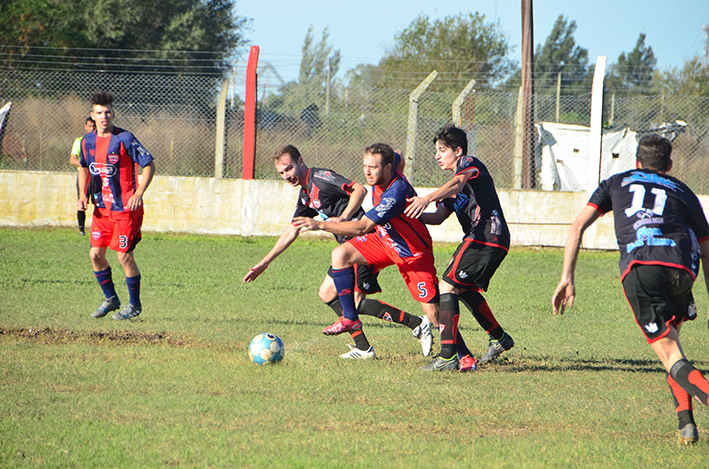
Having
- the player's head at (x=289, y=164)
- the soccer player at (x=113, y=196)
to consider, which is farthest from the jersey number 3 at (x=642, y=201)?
the soccer player at (x=113, y=196)

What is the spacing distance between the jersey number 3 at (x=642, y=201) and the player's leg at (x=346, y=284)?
94.5 inches

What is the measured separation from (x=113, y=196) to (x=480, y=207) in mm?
3832

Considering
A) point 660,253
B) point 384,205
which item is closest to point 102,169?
point 384,205

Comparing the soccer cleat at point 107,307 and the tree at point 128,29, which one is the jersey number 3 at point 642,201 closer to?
the soccer cleat at point 107,307

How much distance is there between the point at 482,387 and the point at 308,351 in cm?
164

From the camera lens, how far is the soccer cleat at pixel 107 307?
21.9ft

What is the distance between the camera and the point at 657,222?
376cm

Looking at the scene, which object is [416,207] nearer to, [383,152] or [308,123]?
[383,152]

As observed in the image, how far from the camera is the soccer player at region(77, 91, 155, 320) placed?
6.80 metres

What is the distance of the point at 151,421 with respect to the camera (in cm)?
373

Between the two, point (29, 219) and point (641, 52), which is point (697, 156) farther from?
point (641, 52)

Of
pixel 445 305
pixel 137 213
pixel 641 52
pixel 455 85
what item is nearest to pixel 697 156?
pixel 455 85

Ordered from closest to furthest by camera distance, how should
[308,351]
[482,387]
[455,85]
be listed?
[482,387]
[308,351]
[455,85]

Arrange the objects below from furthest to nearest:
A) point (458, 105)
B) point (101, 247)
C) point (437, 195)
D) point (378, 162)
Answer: point (458, 105)
point (101, 247)
point (378, 162)
point (437, 195)
